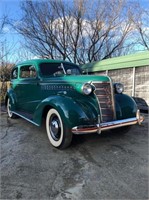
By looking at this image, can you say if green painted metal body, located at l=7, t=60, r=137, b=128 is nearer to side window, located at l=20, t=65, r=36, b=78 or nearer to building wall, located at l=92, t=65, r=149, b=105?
side window, located at l=20, t=65, r=36, b=78

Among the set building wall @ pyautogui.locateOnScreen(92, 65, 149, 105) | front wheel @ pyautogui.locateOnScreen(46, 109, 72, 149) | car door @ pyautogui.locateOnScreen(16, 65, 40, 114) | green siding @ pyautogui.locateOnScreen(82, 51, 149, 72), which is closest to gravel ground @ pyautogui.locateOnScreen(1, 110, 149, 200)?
front wheel @ pyautogui.locateOnScreen(46, 109, 72, 149)

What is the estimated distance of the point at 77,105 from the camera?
3.72 meters

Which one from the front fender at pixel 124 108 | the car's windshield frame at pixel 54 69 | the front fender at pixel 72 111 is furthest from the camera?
the car's windshield frame at pixel 54 69

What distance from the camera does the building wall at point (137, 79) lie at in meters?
7.43

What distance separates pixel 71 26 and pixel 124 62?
6341 mm

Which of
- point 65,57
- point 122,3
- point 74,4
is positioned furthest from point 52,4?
point 122,3

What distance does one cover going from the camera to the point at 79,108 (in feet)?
12.1

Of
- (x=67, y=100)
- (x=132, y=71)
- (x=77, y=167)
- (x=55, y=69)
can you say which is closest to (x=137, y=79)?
(x=132, y=71)

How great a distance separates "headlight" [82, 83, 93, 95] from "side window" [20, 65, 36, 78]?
1.79 meters

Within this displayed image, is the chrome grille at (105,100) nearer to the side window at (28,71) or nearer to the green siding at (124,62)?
the side window at (28,71)

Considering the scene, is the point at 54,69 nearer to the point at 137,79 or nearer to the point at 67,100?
the point at 67,100

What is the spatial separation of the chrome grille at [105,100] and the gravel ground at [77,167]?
0.60 metres

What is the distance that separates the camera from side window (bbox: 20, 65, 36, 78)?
523 cm

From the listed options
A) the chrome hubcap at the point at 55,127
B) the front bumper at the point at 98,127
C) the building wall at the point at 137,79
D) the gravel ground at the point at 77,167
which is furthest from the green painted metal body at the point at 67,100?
the building wall at the point at 137,79
